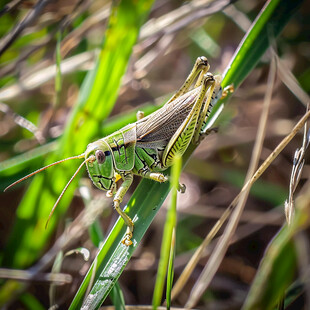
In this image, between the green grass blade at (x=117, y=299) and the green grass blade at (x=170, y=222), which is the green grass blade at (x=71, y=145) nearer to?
the green grass blade at (x=117, y=299)

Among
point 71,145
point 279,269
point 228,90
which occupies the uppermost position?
point 228,90

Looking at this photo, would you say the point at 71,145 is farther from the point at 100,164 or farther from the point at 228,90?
the point at 228,90

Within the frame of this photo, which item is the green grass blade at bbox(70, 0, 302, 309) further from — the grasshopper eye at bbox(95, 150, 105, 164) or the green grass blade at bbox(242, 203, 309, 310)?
the green grass blade at bbox(242, 203, 309, 310)

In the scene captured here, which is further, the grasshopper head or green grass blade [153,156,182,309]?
the grasshopper head

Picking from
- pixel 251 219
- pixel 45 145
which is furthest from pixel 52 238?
pixel 251 219

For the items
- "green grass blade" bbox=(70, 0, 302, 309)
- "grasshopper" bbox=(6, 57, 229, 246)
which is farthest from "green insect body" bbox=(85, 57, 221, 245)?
"green grass blade" bbox=(70, 0, 302, 309)

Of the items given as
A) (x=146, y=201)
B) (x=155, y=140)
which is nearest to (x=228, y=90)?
(x=155, y=140)

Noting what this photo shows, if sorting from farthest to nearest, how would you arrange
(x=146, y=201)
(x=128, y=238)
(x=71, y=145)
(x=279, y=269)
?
(x=71, y=145), (x=146, y=201), (x=128, y=238), (x=279, y=269)
